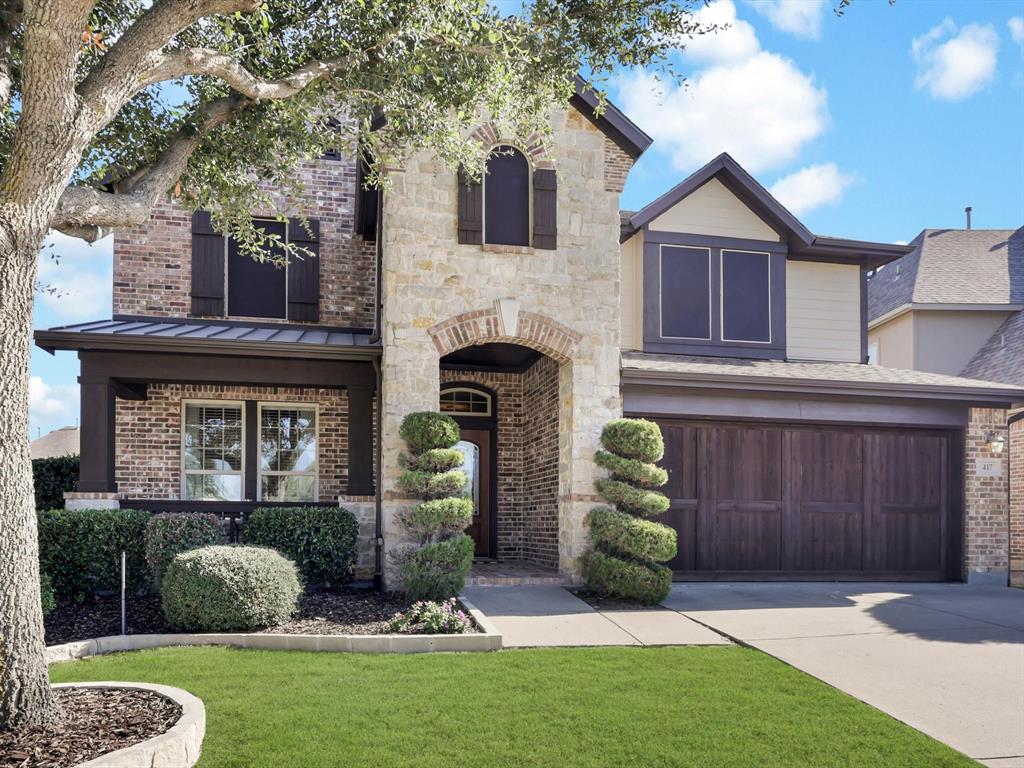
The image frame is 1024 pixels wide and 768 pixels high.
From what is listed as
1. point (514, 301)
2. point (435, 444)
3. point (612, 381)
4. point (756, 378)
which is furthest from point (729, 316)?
point (435, 444)

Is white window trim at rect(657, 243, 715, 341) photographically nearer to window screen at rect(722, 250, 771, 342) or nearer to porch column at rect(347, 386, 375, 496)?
window screen at rect(722, 250, 771, 342)

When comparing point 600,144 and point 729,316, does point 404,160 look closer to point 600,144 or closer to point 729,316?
point 600,144

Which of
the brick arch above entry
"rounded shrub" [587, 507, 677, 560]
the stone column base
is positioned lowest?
"rounded shrub" [587, 507, 677, 560]

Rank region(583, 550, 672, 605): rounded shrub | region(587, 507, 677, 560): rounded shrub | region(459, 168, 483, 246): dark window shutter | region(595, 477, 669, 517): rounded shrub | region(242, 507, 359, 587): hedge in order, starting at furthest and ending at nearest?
1. region(459, 168, 483, 246): dark window shutter
2. region(595, 477, 669, 517): rounded shrub
3. region(242, 507, 359, 587): hedge
4. region(587, 507, 677, 560): rounded shrub
5. region(583, 550, 672, 605): rounded shrub

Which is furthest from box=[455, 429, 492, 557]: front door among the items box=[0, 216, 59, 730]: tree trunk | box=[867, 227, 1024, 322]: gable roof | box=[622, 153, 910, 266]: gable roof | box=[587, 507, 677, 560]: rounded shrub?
box=[867, 227, 1024, 322]: gable roof

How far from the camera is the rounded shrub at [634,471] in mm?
9875

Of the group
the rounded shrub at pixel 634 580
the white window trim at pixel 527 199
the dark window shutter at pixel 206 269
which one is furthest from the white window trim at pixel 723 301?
the dark window shutter at pixel 206 269

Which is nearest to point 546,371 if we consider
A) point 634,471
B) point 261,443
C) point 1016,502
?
point 634,471

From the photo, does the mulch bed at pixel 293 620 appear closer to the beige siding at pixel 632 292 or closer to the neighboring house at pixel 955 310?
the beige siding at pixel 632 292

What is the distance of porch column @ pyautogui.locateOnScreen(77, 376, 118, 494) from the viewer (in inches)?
392

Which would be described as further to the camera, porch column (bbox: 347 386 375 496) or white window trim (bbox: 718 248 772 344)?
white window trim (bbox: 718 248 772 344)

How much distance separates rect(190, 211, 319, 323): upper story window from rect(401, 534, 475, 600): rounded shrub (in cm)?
547

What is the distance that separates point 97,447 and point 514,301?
5464 mm

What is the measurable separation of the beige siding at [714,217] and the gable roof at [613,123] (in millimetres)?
1397
